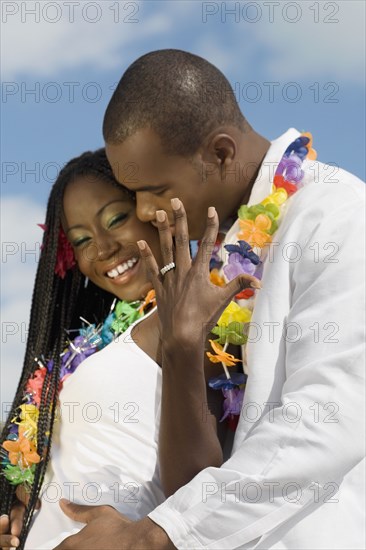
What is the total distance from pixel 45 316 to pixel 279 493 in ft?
6.27

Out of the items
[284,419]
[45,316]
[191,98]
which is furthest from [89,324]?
[284,419]

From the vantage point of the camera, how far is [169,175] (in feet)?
10.4

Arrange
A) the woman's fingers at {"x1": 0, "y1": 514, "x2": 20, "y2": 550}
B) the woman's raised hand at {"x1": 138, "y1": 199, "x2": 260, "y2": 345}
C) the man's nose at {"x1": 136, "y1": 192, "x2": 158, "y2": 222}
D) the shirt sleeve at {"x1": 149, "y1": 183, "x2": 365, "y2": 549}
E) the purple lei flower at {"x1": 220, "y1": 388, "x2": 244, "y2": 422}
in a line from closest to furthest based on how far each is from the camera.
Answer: the shirt sleeve at {"x1": 149, "y1": 183, "x2": 365, "y2": 549}, the woman's raised hand at {"x1": 138, "y1": 199, "x2": 260, "y2": 345}, the purple lei flower at {"x1": 220, "y1": 388, "x2": 244, "y2": 422}, the man's nose at {"x1": 136, "y1": 192, "x2": 158, "y2": 222}, the woman's fingers at {"x1": 0, "y1": 514, "x2": 20, "y2": 550}

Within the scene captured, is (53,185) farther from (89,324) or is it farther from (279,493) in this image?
(279,493)

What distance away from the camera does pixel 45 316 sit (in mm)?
4172

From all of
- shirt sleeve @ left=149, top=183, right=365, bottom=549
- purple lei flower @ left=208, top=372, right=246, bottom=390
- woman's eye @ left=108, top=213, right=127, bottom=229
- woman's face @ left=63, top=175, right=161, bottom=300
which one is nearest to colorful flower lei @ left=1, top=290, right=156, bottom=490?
woman's face @ left=63, top=175, right=161, bottom=300

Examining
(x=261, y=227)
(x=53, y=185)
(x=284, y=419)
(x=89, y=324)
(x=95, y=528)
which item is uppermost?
(x=53, y=185)

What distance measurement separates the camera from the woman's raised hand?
2654 mm

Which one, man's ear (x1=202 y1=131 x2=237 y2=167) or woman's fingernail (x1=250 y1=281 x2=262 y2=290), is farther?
man's ear (x1=202 y1=131 x2=237 y2=167)

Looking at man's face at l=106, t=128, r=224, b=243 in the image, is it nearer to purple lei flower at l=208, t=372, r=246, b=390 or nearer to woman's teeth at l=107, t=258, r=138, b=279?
purple lei flower at l=208, t=372, r=246, b=390

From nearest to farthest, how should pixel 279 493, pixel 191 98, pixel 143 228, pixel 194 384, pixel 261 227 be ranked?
pixel 279 493 < pixel 194 384 < pixel 261 227 < pixel 191 98 < pixel 143 228

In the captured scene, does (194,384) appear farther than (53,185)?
No

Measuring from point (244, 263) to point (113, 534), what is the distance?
95cm

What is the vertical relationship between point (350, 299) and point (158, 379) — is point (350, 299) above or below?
above
